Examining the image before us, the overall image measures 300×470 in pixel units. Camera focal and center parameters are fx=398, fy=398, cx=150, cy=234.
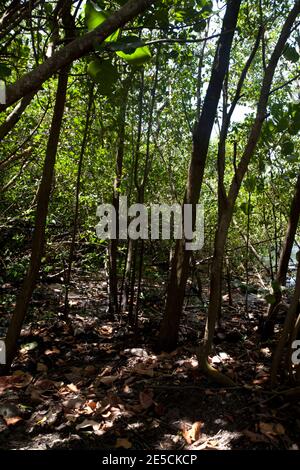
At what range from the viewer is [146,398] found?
3.11 metres

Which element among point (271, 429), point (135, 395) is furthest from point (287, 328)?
point (135, 395)

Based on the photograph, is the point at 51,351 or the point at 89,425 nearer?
the point at 89,425

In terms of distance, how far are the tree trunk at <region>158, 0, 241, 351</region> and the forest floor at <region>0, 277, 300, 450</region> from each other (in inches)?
9.7

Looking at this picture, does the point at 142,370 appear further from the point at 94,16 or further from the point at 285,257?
the point at 94,16

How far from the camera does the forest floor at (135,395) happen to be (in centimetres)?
263

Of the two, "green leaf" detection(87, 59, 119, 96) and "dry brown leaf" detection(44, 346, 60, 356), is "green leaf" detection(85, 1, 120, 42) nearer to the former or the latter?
"green leaf" detection(87, 59, 119, 96)

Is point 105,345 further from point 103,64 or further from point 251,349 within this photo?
point 103,64

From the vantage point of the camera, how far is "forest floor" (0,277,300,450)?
8.63 feet

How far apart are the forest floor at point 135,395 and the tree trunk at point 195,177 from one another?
0.25 metres

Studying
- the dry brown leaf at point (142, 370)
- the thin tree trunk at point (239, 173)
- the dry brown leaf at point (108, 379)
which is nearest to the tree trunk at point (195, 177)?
the dry brown leaf at point (142, 370)

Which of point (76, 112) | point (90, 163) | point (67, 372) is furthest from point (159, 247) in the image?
point (67, 372)

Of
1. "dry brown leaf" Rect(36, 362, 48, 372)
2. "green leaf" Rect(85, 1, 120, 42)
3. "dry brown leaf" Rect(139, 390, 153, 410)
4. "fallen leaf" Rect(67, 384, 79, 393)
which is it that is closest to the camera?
"green leaf" Rect(85, 1, 120, 42)

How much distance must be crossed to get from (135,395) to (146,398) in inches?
5.4

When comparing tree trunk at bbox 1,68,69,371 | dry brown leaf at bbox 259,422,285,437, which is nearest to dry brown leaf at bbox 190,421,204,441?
dry brown leaf at bbox 259,422,285,437
